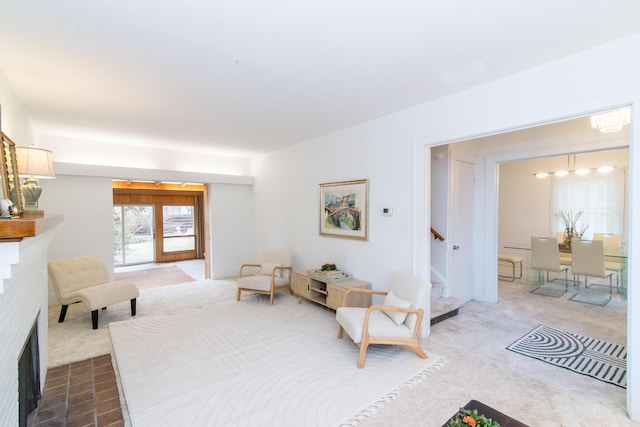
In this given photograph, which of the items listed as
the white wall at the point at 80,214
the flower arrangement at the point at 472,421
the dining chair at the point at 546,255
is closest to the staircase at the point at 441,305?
the dining chair at the point at 546,255

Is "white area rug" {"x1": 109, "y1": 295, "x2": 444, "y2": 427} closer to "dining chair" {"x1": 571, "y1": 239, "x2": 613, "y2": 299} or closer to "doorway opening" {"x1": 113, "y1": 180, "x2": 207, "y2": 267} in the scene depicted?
"dining chair" {"x1": 571, "y1": 239, "x2": 613, "y2": 299}

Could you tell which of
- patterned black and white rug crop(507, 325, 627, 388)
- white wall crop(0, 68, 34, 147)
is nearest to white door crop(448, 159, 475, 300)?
patterned black and white rug crop(507, 325, 627, 388)

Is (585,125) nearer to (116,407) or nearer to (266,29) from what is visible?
(266,29)

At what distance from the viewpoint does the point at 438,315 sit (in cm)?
396

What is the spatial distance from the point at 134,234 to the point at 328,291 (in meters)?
7.33

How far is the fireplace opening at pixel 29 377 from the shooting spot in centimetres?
192

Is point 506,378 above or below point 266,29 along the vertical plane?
below

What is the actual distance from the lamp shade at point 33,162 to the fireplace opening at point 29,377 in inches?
48.8

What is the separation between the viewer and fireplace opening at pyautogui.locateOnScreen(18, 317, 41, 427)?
75.6 inches

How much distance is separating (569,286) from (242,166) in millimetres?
7242

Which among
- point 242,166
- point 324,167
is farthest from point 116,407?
point 242,166

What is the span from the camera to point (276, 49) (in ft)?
7.63

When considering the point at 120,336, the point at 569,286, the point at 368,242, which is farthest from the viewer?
the point at 569,286

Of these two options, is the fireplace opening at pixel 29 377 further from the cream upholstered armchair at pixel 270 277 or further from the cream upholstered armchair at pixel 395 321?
the cream upholstered armchair at pixel 270 277
